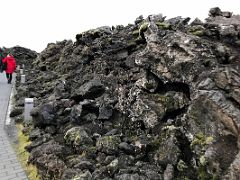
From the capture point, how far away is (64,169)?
1188 centimetres

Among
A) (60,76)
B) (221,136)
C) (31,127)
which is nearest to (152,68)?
(221,136)

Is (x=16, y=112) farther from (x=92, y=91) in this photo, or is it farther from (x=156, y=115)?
(x=156, y=115)

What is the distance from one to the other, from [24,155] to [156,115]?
5.58 metres

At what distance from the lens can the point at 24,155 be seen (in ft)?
46.4

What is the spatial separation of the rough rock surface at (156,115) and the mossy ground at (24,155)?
0.27 meters

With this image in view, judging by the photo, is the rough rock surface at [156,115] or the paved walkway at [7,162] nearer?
the rough rock surface at [156,115]

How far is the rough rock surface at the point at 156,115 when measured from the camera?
10.8 meters

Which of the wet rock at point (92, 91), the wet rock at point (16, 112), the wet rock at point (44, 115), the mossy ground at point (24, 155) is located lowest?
the wet rock at point (16, 112)

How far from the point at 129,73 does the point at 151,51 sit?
2.92 m

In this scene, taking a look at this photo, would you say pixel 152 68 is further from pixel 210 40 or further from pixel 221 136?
pixel 221 136

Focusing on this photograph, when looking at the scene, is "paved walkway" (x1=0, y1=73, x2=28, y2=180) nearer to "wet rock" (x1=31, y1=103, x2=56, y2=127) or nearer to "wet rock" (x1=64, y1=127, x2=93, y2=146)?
"wet rock" (x1=31, y1=103, x2=56, y2=127)

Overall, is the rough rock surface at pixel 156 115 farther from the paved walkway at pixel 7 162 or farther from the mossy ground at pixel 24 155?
the paved walkway at pixel 7 162

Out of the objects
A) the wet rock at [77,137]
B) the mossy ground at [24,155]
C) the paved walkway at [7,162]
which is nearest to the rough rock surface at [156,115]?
the wet rock at [77,137]

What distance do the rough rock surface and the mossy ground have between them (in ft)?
0.89
